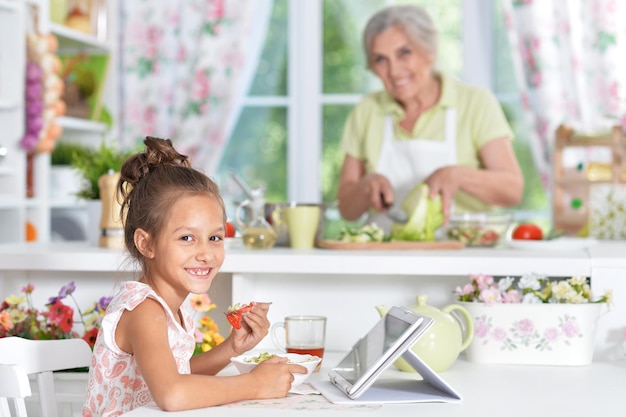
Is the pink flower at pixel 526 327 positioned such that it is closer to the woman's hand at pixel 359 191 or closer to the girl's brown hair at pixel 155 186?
the girl's brown hair at pixel 155 186

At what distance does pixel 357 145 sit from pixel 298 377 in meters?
1.90

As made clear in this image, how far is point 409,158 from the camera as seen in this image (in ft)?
10.7

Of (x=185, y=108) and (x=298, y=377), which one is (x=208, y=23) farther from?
(x=298, y=377)

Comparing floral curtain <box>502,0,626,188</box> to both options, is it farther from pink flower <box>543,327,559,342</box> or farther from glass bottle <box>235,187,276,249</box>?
pink flower <box>543,327,559,342</box>

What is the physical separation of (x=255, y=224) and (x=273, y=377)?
791mm

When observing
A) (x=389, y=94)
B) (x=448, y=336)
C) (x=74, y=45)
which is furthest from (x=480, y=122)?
(x=74, y=45)

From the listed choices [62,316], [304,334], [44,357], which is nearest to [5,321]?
[62,316]

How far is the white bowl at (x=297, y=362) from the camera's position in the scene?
1511 millimetres

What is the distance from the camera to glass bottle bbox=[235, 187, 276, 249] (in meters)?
2.21

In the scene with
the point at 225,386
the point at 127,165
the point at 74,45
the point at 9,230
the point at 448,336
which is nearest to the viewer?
the point at 225,386

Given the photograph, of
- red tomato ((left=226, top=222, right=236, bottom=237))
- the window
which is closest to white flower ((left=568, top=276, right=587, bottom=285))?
red tomato ((left=226, top=222, right=236, bottom=237))

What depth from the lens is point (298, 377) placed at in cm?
151

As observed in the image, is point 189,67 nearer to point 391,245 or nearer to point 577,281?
point 391,245

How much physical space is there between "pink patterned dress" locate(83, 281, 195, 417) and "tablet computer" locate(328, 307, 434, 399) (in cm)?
27
